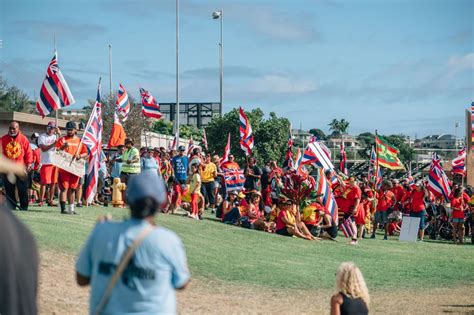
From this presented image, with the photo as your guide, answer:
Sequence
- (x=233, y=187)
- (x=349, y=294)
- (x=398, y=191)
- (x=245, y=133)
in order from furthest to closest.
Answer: (x=245, y=133) → (x=398, y=191) → (x=233, y=187) → (x=349, y=294)

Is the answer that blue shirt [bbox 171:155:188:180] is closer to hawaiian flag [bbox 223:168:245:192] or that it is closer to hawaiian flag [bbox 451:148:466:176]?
hawaiian flag [bbox 223:168:245:192]

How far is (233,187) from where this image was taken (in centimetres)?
2511

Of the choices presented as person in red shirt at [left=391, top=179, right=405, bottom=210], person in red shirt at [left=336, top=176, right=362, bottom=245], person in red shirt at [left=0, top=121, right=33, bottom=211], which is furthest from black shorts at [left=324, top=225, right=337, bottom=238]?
person in red shirt at [left=0, top=121, right=33, bottom=211]

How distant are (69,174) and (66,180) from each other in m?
0.15

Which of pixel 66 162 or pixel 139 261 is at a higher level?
pixel 66 162

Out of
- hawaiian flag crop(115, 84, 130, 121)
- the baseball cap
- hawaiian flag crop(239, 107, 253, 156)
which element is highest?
hawaiian flag crop(115, 84, 130, 121)

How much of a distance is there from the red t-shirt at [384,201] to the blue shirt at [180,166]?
7098 millimetres

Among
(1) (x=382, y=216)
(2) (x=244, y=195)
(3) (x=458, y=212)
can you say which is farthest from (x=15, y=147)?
(3) (x=458, y=212)

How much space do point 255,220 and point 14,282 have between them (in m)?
18.5

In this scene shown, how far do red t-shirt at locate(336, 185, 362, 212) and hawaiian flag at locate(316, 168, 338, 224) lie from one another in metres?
1.47

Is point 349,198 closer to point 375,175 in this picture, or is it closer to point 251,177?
point 251,177

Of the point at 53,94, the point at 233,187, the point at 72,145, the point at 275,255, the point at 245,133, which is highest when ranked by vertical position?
the point at 53,94

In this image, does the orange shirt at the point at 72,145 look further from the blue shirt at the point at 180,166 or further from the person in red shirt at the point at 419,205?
the person in red shirt at the point at 419,205

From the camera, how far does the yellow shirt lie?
24.7 meters
